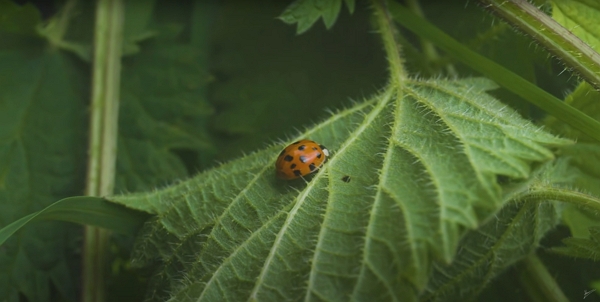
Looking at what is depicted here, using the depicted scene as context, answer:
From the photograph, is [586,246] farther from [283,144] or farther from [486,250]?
[283,144]

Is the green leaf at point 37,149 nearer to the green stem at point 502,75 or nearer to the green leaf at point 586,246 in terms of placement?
the green stem at point 502,75

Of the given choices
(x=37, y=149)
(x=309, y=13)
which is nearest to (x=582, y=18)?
(x=309, y=13)

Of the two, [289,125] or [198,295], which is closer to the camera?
[198,295]

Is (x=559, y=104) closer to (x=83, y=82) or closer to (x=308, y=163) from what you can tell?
(x=308, y=163)

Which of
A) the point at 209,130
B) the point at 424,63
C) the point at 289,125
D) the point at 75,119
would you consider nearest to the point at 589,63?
the point at 424,63

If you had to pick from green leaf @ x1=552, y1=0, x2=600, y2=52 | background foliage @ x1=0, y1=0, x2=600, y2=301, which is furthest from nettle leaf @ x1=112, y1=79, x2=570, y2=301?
green leaf @ x1=552, y1=0, x2=600, y2=52

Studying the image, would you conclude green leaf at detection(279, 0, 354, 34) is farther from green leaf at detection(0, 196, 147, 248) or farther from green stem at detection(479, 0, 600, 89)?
green leaf at detection(0, 196, 147, 248)
